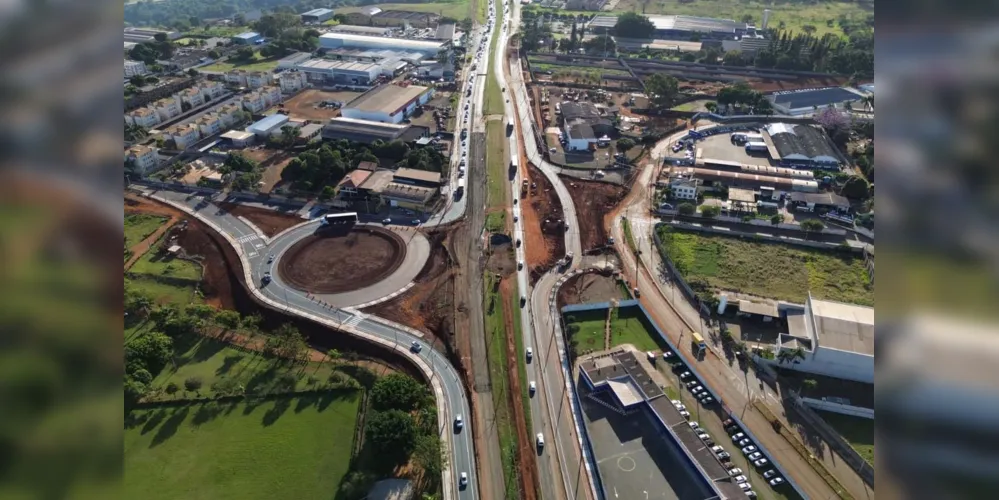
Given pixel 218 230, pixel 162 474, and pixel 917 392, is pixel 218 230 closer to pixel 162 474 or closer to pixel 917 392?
pixel 162 474

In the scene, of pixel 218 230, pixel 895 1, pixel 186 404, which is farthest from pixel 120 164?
pixel 218 230

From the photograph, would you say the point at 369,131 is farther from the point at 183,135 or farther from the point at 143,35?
the point at 143,35

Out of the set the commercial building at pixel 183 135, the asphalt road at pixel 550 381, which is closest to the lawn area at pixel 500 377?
the asphalt road at pixel 550 381

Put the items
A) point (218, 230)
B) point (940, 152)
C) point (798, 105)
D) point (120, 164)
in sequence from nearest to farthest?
point (940, 152) → point (120, 164) → point (218, 230) → point (798, 105)

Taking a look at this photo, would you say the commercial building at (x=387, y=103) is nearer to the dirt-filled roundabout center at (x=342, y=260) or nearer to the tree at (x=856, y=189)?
the dirt-filled roundabout center at (x=342, y=260)

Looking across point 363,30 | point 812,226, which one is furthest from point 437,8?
point 812,226

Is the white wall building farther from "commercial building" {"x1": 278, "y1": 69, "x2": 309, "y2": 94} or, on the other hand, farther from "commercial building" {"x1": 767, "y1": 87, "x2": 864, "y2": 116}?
"commercial building" {"x1": 767, "y1": 87, "x2": 864, "y2": 116}
